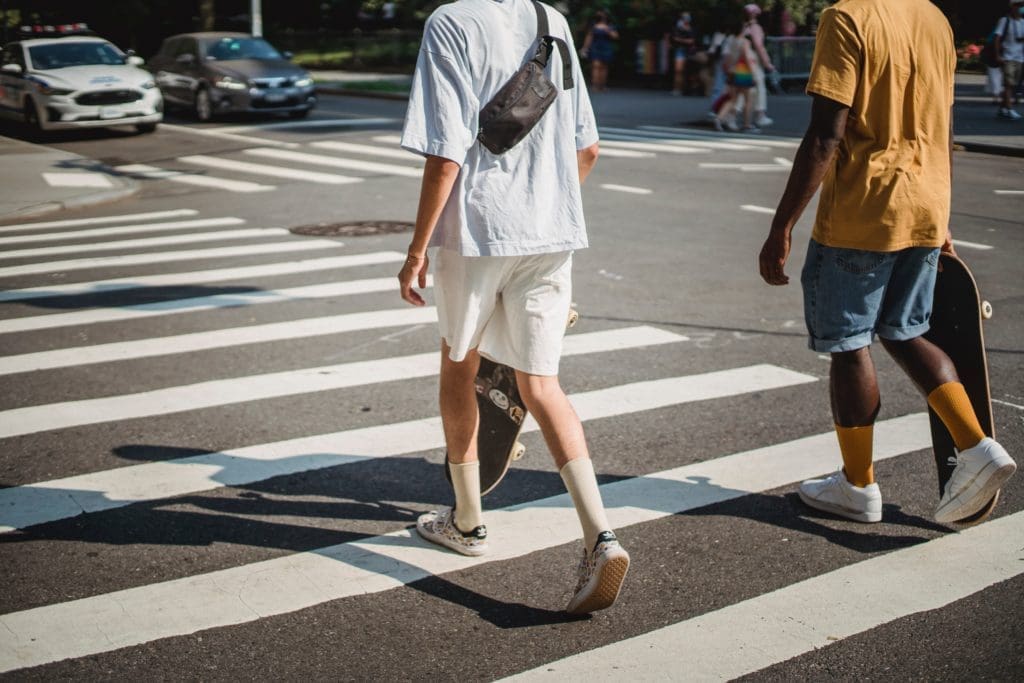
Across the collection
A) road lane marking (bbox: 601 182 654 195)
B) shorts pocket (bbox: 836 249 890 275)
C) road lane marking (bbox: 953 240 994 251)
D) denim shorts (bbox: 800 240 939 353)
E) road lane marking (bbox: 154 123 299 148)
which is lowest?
road lane marking (bbox: 953 240 994 251)

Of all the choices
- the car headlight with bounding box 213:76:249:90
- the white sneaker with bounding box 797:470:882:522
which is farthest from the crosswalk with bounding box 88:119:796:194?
the white sneaker with bounding box 797:470:882:522

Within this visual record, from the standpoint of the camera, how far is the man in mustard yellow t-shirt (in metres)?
3.97

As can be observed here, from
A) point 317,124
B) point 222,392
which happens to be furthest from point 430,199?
point 317,124

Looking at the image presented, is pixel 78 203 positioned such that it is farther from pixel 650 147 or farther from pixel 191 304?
pixel 650 147

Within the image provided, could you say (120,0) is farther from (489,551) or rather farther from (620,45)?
(489,551)

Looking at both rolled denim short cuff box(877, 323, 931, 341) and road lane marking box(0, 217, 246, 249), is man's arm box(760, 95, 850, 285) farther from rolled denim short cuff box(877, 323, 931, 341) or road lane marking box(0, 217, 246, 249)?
road lane marking box(0, 217, 246, 249)

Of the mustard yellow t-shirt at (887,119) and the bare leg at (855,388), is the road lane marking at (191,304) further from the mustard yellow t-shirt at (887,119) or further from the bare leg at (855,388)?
the mustard yellow t-shirt at (887,119)

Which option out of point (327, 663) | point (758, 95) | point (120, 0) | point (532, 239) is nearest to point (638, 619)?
point (327, 663)

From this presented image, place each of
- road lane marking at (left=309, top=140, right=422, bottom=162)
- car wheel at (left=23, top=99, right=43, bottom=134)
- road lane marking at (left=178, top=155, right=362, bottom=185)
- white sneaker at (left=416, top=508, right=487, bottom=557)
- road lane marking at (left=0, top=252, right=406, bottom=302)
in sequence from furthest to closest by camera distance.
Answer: car wheel at (left=23, top=99, right=43, bottom=134)
road lane marking at (left=309, top=140, right=422, bottom=162)
road lane marking at (left=178, top=155, right=362, bottom=185)
road lane marking at (left=0, top=252, right=406, bottom=302)
white sneaker at (left=416, top=508, right=487, bottom=557)

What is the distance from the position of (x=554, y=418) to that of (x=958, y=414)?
155 cm

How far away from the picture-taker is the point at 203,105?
75.8 ft

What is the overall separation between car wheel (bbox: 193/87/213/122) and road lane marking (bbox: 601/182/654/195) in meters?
11.7

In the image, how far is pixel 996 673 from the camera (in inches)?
129

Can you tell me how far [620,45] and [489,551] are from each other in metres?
30.8
